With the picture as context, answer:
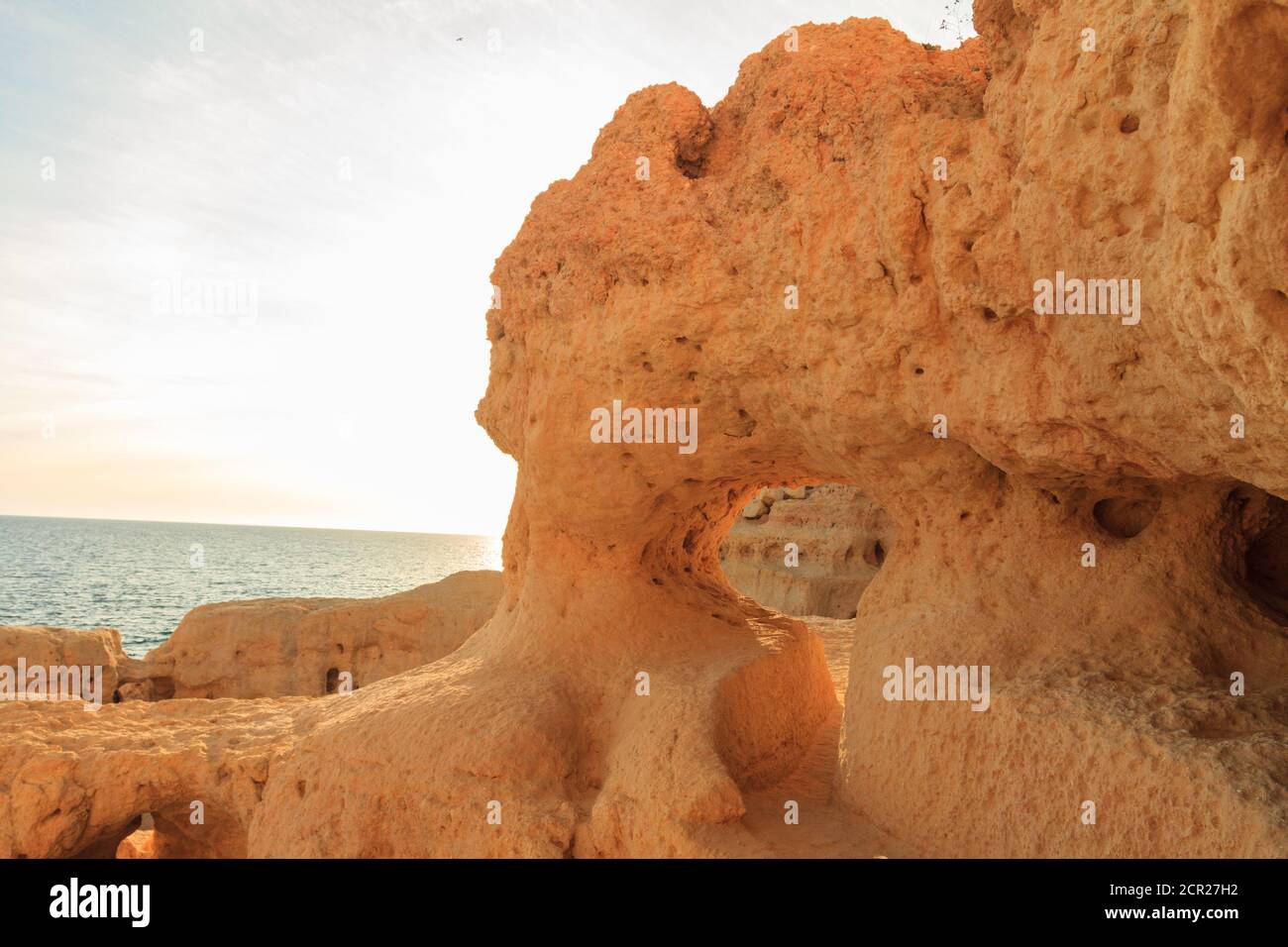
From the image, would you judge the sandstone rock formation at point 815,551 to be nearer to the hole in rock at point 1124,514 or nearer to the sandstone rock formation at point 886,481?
the sandstone rock formation at point 886,481

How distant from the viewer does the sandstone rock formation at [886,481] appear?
3.42 m

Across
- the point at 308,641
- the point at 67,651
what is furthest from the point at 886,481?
the point at 67,651

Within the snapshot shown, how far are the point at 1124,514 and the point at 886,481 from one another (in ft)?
4.74

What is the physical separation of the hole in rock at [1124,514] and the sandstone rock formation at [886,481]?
2 cm

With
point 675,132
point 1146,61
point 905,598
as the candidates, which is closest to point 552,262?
point 675,132

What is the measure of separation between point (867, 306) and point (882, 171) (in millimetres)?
735

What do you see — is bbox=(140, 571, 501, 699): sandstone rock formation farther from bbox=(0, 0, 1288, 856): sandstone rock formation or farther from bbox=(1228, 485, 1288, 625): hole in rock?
bbox=(1228, 485, 1288, 625): hole in rock

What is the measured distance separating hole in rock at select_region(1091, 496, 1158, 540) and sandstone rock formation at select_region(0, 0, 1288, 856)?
0.02 m

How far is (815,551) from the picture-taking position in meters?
15.2

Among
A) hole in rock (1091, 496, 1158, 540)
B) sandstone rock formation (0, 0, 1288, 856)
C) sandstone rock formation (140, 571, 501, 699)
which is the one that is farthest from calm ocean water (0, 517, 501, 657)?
hole in rock (1091, 496, 1158, 540)

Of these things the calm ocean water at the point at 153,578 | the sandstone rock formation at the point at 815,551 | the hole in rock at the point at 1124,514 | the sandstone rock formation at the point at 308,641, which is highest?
the hole in rock at the point at 1124,514

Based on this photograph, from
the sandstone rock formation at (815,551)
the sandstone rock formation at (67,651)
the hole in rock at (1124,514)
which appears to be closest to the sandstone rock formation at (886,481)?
the hole in rock at (1124,514)

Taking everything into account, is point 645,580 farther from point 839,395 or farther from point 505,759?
point 839,395

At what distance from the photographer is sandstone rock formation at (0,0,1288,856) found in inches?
135
